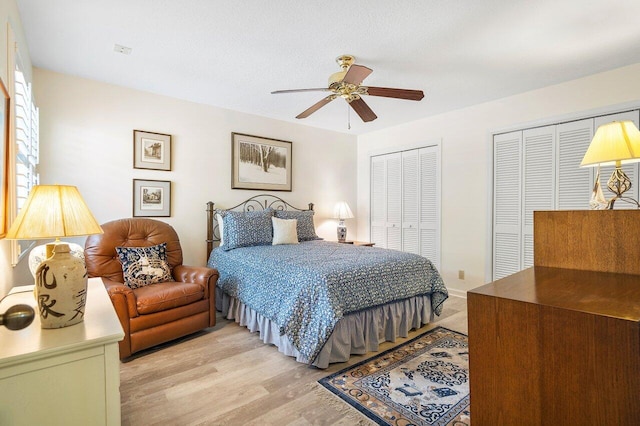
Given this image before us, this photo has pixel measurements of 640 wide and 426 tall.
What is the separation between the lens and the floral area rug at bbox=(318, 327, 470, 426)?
6.10ft

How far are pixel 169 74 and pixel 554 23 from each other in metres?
3.25

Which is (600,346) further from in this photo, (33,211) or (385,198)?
(385,198)

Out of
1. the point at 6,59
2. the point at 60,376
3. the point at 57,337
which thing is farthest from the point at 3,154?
the point at 60,376

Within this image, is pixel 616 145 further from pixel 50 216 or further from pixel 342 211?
pixel 342 211

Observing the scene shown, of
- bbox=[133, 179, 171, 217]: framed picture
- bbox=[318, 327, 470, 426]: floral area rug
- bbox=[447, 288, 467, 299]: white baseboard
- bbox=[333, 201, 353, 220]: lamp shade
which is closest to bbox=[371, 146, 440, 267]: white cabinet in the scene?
bbox=[447, 288, 467, 299]: white baseboard

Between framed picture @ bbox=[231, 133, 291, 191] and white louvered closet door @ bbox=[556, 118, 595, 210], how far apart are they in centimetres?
334

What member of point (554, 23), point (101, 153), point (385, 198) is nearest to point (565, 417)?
point (554, 23)

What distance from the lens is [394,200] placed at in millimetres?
5031

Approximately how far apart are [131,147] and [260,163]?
5.16 ft

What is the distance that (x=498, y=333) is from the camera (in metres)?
0.92

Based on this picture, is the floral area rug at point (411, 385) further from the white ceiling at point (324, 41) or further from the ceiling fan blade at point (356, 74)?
the white ceiling at point (324, 41)

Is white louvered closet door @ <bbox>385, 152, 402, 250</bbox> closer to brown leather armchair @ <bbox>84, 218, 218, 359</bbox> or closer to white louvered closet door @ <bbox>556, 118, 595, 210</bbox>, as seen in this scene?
white louvered closet door @ <bbox>556, 118, 595, 210</bbox>

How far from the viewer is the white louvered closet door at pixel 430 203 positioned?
14.6 feet

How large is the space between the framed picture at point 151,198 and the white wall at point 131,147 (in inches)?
2.4
